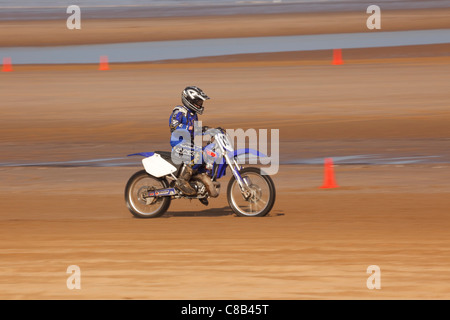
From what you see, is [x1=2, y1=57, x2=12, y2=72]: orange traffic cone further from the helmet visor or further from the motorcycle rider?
the helmet visor

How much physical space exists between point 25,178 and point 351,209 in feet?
21.3

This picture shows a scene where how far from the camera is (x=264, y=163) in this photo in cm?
1959

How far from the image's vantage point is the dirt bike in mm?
13805

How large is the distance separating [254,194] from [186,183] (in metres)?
0.88

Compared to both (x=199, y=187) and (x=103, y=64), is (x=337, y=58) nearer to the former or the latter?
(x=103, y=64)

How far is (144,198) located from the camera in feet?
47.1

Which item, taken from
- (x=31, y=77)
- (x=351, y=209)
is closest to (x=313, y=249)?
(x=351, y=209)

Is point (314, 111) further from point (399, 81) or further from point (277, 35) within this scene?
point (277, 35)

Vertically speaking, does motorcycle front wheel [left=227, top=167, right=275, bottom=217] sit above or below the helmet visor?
below

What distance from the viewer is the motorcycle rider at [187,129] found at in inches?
543

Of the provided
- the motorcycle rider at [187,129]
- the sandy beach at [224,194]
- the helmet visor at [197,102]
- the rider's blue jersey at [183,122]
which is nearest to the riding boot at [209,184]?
the motorcycle rider at [187,129]

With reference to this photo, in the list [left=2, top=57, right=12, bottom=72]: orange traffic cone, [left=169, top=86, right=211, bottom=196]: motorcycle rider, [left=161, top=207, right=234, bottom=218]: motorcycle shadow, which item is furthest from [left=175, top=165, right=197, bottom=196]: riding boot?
[left=2, top=57, right=12, bottom=72]: orange traffic cone

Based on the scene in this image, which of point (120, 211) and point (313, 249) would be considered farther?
point (120, 211)

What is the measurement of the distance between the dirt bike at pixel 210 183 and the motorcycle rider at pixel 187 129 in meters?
0.09
